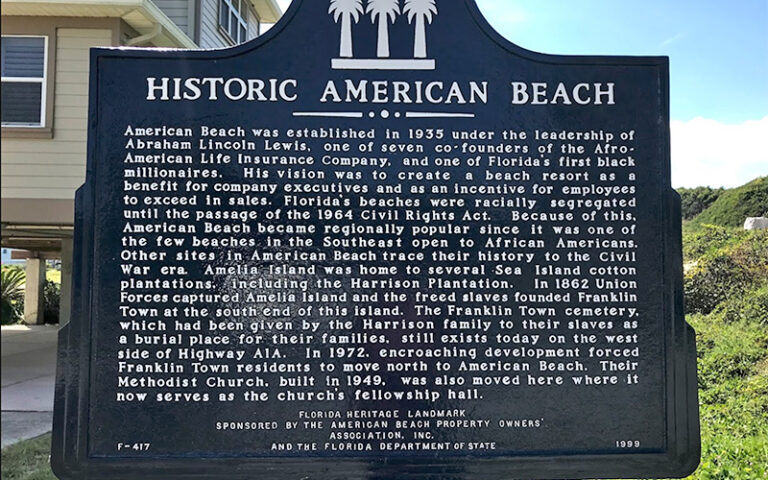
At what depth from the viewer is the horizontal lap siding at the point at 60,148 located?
795 centimetres

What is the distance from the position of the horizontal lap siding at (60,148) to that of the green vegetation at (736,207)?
736 centimetres

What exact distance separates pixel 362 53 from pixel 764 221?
313 cm

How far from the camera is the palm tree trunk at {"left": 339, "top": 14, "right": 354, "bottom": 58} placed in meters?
2.73

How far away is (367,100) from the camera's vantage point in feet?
8.86

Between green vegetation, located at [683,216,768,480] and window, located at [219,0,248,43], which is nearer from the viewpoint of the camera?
green vegetation, located at [683,216,768,480]

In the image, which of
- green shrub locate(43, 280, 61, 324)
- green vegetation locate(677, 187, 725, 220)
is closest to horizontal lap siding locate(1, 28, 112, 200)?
green vegetation locate(677, 187, 725, 220)

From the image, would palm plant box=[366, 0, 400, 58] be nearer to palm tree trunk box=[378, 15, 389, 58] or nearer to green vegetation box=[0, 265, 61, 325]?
palm tree trunk box=[378, 15, 389, 58]

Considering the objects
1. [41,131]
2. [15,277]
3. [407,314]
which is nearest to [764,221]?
[407,314]

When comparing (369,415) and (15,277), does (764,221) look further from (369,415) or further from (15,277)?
(15,277)

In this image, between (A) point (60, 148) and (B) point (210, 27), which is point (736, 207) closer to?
(B) point (210, 27)

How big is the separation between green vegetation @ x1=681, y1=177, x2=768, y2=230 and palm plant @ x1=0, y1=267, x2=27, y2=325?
2016 cm

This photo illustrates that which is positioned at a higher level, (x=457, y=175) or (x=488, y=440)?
(x=457, y=175)

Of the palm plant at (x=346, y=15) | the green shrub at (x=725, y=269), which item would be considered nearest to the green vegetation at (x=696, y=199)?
the green shrub at (x=725, y=269)

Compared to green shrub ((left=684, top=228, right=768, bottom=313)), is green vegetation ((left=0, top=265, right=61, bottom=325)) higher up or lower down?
lower down
